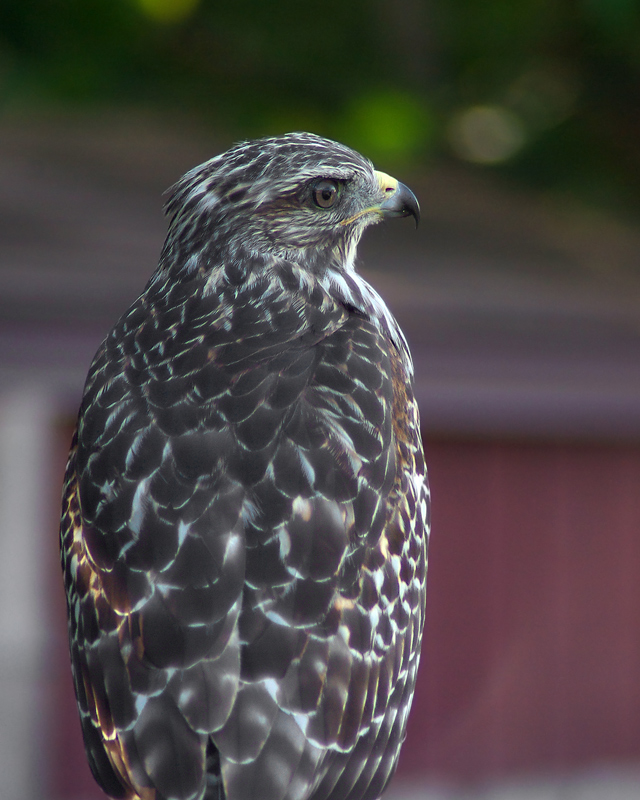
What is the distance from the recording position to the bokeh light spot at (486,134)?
10719 millimetres

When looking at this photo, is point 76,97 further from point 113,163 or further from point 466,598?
point 466,598

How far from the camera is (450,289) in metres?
7.36

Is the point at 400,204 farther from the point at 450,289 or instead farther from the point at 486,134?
the point at 486,134

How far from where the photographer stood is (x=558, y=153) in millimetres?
11242

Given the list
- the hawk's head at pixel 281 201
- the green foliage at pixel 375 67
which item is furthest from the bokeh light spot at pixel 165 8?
the hawk's head at pixel 281 201

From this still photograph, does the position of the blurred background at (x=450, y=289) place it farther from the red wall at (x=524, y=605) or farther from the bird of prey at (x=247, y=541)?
the bird of prey at (x=247, y=541)

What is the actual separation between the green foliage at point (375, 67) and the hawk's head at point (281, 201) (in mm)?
7417

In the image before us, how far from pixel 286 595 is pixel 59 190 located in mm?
6830

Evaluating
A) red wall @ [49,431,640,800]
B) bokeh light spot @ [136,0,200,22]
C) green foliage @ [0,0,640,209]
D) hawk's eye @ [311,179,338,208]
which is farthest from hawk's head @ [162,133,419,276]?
bokeh light spot @ [136,0,200,22]

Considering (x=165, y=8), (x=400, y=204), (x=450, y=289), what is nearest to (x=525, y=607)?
(x=450, y=289)

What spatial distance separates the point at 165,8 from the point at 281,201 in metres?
8.22

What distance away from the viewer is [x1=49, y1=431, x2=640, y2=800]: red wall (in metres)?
7.60

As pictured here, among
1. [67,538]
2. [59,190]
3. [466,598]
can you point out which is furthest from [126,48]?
[67,538]

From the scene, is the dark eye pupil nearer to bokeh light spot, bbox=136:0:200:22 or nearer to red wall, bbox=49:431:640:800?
red wall, bbox=49:431:640:800
